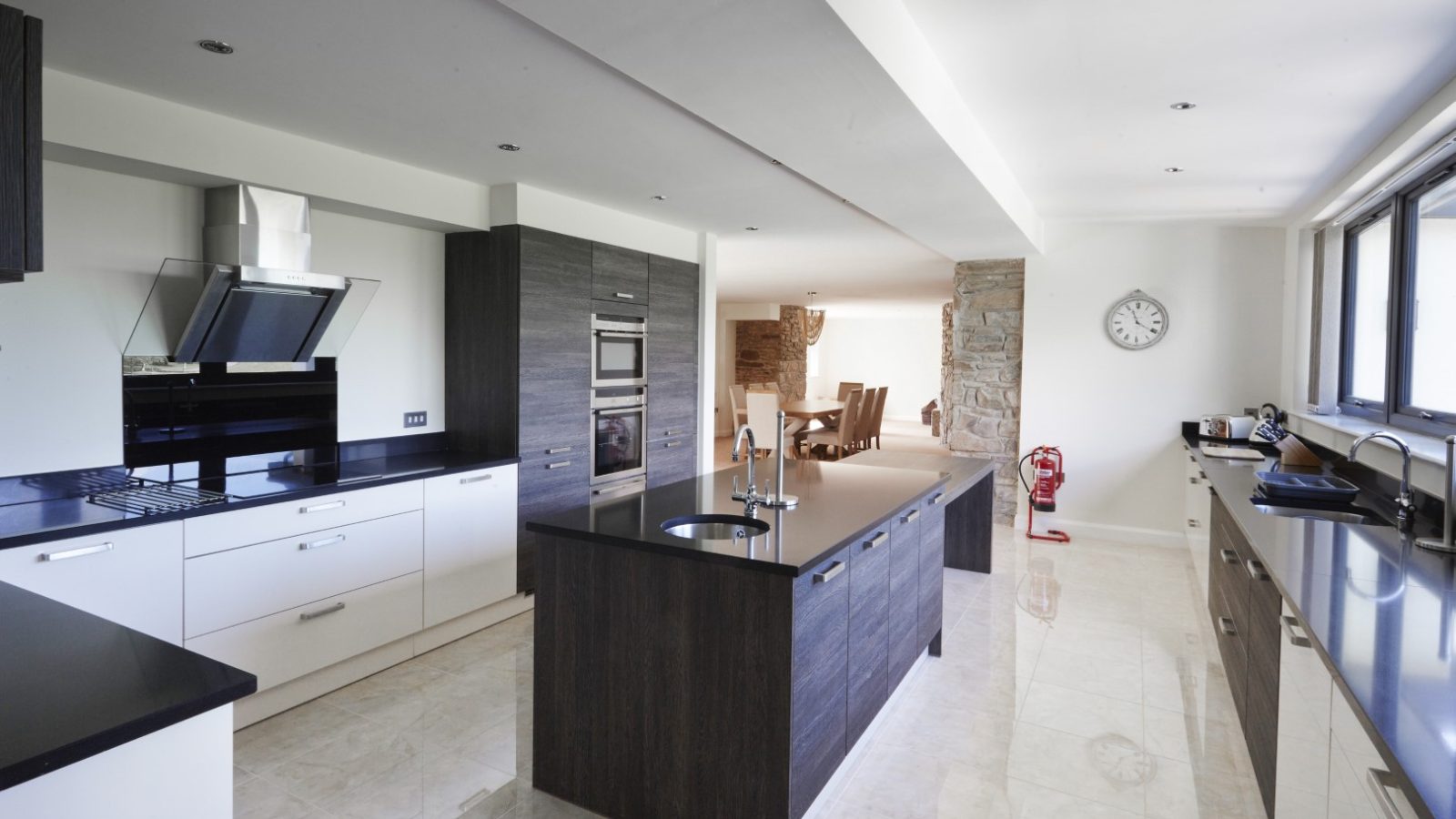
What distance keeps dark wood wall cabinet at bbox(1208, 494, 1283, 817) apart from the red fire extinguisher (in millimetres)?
2358

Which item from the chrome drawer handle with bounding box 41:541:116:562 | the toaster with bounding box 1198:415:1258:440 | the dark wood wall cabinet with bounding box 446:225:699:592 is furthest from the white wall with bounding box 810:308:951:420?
the chrome drawer handle with bounding box 41:541:116:562

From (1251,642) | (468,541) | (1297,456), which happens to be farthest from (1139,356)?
(468,541)

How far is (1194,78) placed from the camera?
8.99 feet

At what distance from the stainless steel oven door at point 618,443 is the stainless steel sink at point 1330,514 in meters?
3.15

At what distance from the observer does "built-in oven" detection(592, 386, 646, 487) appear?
175 inches

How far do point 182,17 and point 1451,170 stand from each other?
455 cm

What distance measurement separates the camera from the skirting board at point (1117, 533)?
5715 millimetres

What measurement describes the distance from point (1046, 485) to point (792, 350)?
302 inches

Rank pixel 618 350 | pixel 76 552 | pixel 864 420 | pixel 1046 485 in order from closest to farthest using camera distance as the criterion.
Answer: pixel 76 552 → pixel 618 350 → pixel 1046 485 → pixel 864 420

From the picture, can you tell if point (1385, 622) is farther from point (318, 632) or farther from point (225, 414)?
point (225, 414)

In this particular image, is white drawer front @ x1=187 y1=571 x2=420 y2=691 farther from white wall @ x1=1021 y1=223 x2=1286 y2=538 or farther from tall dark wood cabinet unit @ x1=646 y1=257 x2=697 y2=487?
white wall @ x1=1021 y1=223 x2=1286 y2=538

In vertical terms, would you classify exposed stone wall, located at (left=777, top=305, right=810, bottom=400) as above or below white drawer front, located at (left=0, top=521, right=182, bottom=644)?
above

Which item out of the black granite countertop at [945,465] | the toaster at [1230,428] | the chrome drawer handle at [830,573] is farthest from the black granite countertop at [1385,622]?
the toaster at [1230,428]

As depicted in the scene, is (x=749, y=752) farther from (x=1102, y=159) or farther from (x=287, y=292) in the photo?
(x=1102, y=159)
